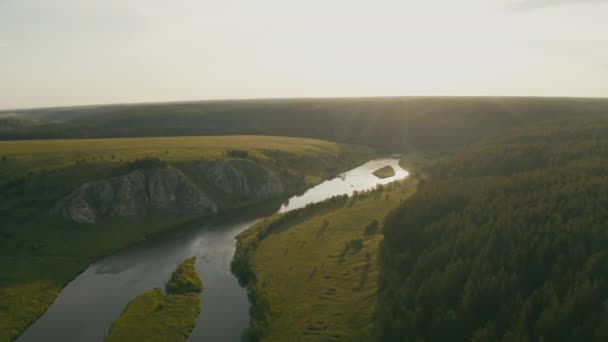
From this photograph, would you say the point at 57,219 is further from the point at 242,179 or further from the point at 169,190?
the point at 242,179

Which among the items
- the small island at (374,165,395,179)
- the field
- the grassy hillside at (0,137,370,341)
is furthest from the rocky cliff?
the small island at (374,165,395,179)

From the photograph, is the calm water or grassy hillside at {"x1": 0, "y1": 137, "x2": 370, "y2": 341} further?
grassy hillside at {"x1": 0, "y1": 137, "x2": 370, "y2": 341}

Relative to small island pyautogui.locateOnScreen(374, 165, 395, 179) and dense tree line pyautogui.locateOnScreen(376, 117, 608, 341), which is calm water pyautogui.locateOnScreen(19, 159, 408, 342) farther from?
small island pyautogui.locateOnScreen(374, 165, 395, 179)

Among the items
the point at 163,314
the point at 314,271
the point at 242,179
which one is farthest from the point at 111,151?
the point at 314,271

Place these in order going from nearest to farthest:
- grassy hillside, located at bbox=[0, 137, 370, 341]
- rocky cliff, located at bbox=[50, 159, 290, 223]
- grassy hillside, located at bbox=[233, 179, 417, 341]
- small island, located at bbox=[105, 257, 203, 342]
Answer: small island, located at bbox=[105, 257, 203, 342] < grassy hillside, located at bbox=[233, 179, 417, 341] < grassy hillside, located at bbox=[0, 137, 370, 341] < rocky cliff, located at bbox=[50, 159, 290, 223]

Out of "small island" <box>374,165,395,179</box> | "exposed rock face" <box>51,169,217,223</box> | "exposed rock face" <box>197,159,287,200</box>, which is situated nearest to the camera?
"exposed rock face" <box>51,169,217,223</box>

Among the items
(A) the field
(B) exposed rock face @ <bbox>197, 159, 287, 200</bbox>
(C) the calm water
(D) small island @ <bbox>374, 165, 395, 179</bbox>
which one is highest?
(A) the field
